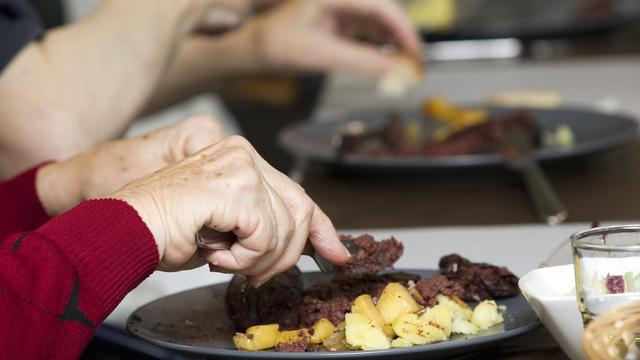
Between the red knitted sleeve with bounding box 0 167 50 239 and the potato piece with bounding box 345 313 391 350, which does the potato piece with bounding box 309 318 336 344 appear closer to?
the potato piece with bounding box 345 313 391 350

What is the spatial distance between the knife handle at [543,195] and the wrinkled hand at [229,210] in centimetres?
59

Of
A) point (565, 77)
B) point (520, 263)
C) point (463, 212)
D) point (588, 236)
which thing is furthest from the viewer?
point (565, 77)

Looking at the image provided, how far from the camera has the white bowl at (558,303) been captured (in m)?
0.88

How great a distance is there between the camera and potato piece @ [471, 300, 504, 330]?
1005 mm

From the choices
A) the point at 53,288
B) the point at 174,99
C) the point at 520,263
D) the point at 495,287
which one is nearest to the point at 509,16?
the point at 174,99

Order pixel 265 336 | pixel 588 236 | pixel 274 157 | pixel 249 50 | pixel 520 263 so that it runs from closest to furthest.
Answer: pixel 588 236, pixel 265 336, pixel 520 263, pixel 249 50, pixel 274 157

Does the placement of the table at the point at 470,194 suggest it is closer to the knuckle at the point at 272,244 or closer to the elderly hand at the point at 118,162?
the elderly hand at the point at 118,162

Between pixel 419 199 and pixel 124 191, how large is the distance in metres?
0.82

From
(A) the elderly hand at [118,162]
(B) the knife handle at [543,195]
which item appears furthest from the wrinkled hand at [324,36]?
(A) the elderly hand at [118,162]

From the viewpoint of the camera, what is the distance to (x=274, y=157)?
3.57m

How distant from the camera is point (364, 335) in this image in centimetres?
96

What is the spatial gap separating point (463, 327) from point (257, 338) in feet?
0.55

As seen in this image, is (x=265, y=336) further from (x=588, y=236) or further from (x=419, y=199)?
(x=419, y=199)

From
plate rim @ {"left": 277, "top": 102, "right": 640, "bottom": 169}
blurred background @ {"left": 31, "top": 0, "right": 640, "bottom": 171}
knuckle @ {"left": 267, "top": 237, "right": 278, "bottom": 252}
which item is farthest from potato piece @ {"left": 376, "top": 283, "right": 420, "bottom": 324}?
blurred background @ {"left": 31, "top": 0, "right": 640, "bottom": 171}
